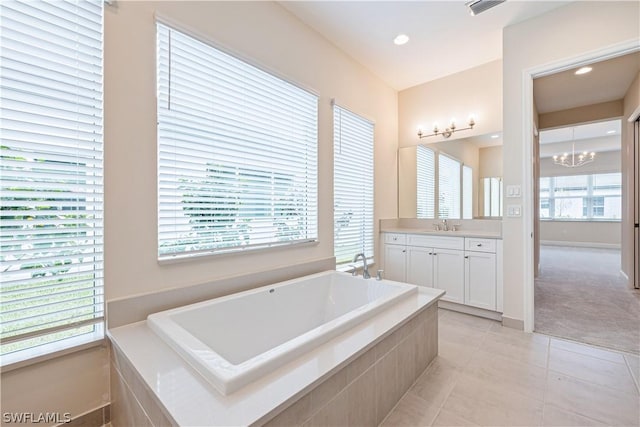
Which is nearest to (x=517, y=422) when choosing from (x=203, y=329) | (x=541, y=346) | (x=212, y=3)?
(x=541, y=346)

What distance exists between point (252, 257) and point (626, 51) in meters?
3.30

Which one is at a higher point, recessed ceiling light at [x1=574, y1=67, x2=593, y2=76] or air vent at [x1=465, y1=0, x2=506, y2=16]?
air vent at [x1=465, y1=0, x2=506, y2=16]

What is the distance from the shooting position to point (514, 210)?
103 inches

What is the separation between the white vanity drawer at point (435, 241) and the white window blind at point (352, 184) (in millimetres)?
495

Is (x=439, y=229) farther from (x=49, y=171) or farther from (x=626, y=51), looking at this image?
(x=49, y=171)

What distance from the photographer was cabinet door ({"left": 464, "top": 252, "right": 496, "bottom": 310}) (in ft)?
9.13

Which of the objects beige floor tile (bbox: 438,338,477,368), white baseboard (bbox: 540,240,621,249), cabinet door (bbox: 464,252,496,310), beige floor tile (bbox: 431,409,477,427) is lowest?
beige floor tile (bbox: 431,409,477,427)

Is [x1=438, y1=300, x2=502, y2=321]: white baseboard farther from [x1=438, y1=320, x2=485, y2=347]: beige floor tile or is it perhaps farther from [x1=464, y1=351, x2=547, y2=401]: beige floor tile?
[x1=464, y1=351, x2=547, y2=401]: beige floor tile

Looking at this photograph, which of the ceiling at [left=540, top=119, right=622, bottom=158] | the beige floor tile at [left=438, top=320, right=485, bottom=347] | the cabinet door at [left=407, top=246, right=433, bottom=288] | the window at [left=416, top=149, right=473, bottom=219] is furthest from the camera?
the ceiling at [left=540, top=119, right=622, bottom=158]

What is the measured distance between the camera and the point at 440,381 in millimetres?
1801

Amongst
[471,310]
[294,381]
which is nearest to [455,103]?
[471,310]

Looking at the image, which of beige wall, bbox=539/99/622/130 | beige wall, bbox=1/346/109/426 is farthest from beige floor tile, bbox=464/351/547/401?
beige wall, bbox=539/99/622/130

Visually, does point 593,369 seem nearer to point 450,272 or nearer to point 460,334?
point 460,334

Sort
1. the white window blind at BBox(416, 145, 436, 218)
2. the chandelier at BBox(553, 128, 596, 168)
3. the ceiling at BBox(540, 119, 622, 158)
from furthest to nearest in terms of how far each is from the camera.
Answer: the chandelier at BBox(553, 128, 596, 168) < the ceiling at BBox(540, 119, 622, 158) < the white window blind at BBox(416, 145, 436, 218)
